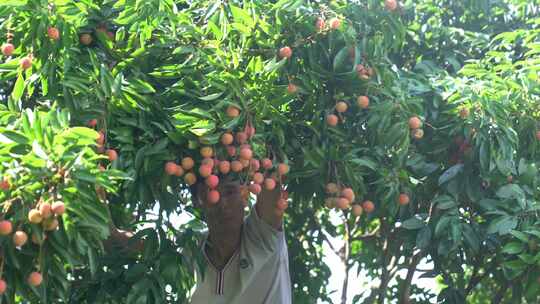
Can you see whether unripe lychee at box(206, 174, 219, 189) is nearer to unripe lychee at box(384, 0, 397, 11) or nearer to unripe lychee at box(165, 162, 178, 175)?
unripe lychee at box(165, 162, 178, 175)

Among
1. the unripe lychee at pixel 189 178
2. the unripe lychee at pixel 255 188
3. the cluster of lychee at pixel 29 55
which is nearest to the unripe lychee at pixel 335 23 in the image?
the unripe lychee at pixel 255 188

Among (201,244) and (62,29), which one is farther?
(201,244)

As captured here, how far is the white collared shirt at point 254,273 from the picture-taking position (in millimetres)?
3994

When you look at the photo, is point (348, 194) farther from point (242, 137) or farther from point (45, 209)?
point (45, 209)

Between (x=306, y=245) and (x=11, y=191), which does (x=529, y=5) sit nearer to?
(x=306, y=245)

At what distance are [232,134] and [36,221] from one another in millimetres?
938

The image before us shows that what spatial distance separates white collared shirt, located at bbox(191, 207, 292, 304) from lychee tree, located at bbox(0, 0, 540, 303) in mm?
201

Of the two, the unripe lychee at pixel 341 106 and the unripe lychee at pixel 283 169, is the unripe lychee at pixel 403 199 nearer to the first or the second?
the unripe lychee at pixel 341 106

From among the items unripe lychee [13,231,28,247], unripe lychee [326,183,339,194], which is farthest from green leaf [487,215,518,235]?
unripe lychee [13,231,28,247]

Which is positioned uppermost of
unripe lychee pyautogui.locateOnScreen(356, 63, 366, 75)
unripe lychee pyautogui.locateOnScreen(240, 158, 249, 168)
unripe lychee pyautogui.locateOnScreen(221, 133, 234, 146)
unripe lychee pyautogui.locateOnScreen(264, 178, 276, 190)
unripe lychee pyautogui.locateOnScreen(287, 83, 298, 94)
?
unripe lychee pyautogui.locateOnScreen(356, 63, 366, 75)

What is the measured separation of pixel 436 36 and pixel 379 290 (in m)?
1.29

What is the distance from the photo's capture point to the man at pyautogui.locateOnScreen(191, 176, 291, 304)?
3986mm

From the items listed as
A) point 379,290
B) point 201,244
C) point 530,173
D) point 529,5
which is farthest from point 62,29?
point 529,5

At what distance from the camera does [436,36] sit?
4926mm
